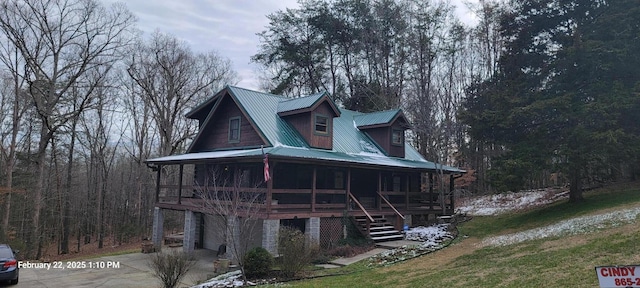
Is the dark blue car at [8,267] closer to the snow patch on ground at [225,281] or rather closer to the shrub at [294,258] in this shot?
the snow patch on ground at [225,281]

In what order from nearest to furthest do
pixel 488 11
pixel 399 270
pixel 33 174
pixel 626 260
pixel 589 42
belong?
pixel 626 260 < pixel 399 270 < pixel 589 42 < pixel 33 174 < pixel 488 11

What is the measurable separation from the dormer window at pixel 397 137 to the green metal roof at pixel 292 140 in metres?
0.91

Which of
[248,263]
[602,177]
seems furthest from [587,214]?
[248,263]

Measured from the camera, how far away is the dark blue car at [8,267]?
1233 centimetres

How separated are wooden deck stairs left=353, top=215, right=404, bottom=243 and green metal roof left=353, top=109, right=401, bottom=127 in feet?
20.0

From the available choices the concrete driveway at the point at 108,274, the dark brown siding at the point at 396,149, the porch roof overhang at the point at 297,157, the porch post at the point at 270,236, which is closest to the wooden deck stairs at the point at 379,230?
the porch roof overhang at the point at 297,157

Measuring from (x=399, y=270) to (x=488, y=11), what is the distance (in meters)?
29.1

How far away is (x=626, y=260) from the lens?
849 centimetres

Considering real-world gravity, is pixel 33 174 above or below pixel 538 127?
below

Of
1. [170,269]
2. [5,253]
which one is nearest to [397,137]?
[170,269]

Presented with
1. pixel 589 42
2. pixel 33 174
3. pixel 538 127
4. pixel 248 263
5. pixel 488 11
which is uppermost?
pixel 488 11

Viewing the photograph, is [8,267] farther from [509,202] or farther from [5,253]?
[509,202]

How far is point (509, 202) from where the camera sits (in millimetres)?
26828

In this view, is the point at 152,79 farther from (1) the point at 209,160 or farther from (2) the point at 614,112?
(2) the point at 614,112
